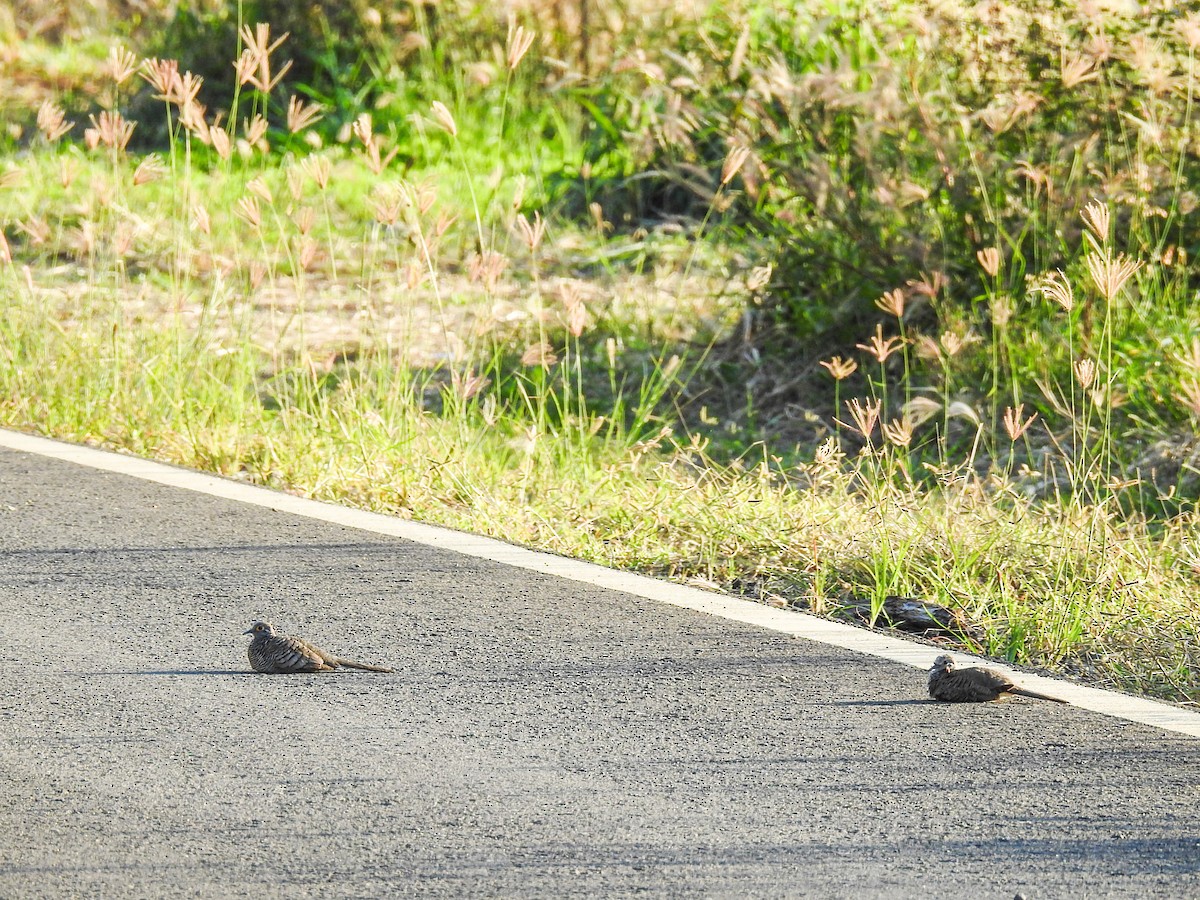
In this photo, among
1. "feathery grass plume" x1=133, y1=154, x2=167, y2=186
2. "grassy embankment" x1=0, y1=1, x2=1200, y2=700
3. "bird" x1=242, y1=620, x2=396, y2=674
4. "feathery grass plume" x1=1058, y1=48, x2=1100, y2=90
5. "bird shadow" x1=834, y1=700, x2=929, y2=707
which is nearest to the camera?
→ "bird shadow" x1=834, y1=700, x2=929, y2=707

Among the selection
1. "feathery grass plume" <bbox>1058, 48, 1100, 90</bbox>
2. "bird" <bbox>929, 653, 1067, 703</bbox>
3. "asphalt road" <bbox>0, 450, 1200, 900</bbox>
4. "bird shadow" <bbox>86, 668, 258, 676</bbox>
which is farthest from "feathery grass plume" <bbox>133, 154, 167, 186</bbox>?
"bird" <bbox>929, 653, 1067, 703</bbox>

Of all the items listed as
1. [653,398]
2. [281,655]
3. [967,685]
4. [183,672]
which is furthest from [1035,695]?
[653,398]

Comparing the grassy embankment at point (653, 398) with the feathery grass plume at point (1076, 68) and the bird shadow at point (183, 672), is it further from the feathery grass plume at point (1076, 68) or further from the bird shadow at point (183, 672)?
the bird shadow at point (183, 672)

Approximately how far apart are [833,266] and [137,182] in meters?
2.96

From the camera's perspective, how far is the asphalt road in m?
2.88

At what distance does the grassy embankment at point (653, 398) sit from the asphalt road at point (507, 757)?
1.95 ft

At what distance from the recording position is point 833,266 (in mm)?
7211

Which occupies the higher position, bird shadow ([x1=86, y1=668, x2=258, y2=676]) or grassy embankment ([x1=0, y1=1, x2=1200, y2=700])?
bird shadow ([x1=86, y1=668, x2=258, y2=676])

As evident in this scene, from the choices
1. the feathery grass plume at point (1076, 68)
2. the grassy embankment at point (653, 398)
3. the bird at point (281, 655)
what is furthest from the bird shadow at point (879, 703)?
the feathery grass plume at point (1076, 68)

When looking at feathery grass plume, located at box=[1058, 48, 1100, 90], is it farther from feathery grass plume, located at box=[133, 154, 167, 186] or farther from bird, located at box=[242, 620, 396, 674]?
bird, located at box=[242, 620, 396, 674]

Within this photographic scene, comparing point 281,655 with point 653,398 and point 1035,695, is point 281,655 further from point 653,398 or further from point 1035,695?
point 653,398

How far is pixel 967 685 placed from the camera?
3689mm

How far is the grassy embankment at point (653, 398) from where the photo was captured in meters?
4.64

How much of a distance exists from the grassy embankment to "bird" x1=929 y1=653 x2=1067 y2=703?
401 mm
